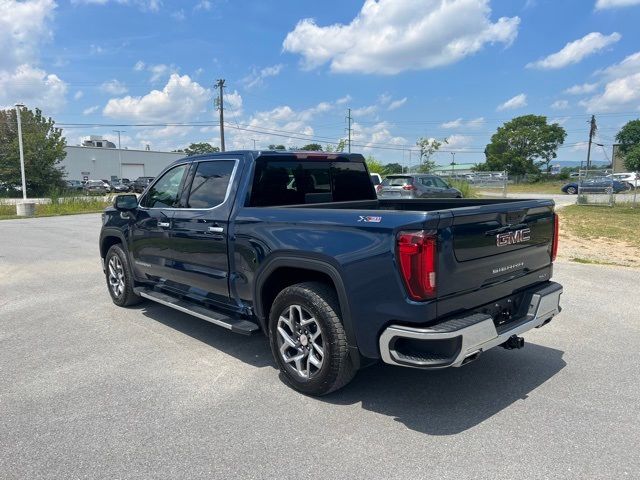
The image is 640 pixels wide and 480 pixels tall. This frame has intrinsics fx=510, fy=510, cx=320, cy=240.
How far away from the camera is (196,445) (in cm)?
320

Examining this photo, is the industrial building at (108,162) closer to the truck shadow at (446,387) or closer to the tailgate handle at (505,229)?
the truck shadow at (446,387)

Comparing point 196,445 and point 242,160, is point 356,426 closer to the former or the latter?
point 196,445

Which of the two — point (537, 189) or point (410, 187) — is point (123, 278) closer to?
point (410, 187)

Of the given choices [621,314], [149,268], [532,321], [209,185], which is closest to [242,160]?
[209,185]

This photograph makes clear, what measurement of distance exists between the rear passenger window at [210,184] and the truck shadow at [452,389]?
2058mm

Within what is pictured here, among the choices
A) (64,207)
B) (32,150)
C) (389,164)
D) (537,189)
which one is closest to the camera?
(64,207)

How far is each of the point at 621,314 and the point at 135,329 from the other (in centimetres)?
553

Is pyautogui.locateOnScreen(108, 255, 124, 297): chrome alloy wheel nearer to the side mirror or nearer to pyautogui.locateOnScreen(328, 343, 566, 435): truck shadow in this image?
the side mirror

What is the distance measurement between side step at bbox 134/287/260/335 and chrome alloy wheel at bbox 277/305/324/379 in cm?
38

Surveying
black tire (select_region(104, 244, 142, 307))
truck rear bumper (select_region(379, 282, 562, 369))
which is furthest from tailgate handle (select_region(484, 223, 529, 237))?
black tire (select_region(104, 244, 142, 307))

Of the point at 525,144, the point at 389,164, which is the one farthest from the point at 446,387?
the point at 525,144

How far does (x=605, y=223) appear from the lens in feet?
52.1

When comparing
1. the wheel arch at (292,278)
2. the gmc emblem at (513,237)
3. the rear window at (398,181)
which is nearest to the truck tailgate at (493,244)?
the gmc emblem at (513,237)

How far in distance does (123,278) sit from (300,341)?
334 cm
